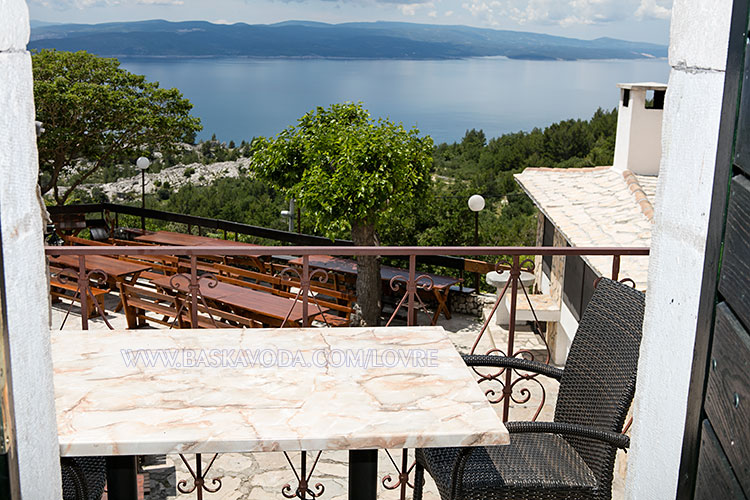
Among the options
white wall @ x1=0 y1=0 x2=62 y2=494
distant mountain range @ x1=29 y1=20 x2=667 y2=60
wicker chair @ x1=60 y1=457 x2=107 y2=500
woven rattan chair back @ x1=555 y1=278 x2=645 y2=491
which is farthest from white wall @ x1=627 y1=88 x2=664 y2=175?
distant mountain range @ x1=29 y1=20 x2=667 y2=60

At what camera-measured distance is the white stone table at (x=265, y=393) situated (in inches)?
75.1

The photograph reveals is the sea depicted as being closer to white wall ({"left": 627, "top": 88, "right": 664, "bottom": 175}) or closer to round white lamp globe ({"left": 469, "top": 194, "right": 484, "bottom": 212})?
white wall ({"left": 627, "top": 88, "right": 664, "bottom": 175})

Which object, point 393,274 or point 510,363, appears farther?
point 393,274

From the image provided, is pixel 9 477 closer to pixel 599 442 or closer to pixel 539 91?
pixel 599 442

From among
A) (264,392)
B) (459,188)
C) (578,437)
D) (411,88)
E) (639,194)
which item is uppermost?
(411,88)

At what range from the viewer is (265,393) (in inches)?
86.6

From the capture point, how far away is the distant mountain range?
85.9 meters

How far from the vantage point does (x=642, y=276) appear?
8273 millimetres

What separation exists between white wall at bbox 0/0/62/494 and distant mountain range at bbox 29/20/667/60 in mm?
87505

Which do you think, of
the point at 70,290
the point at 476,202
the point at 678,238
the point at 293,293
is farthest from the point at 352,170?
the point at 678,238

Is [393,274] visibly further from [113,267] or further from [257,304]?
[113,267]

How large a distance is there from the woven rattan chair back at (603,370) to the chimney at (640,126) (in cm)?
1181

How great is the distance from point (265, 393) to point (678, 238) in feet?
4.34

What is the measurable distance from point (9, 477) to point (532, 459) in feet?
5.65
